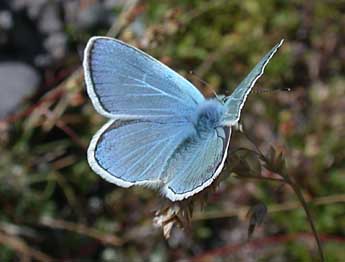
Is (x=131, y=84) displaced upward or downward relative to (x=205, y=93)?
upward

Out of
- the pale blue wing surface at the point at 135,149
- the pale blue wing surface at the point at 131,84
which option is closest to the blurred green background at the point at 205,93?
the pale blue wing surface at the point at 131,84

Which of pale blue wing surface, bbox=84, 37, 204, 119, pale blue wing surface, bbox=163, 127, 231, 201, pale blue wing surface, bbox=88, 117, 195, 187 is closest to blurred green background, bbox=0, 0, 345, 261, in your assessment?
pale blue wing surface, bbox=84, 37, 204, 119

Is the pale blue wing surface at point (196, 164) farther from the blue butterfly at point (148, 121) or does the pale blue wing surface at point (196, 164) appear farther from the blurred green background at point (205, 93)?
the blurred green background at point (205, 93)

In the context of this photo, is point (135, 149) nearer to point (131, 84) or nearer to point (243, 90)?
point (131, 84)

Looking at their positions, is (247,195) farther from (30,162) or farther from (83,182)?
(30,162)

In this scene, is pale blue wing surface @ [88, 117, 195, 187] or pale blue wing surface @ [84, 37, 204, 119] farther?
pale blue wing surface @ [84, 37, 204, 119]

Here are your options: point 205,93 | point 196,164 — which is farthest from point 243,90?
point 205,93

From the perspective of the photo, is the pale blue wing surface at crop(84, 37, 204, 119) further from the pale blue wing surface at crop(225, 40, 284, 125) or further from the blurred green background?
the blurred green background
